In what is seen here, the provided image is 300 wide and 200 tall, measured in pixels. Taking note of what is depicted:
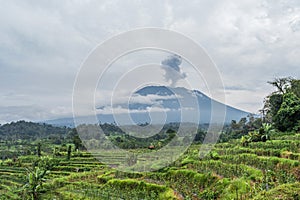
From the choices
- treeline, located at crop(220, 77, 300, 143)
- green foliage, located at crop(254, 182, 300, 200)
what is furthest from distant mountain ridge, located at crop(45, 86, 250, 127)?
treeline, located at crop(220, 77, 300, 143)

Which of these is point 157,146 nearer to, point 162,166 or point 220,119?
point 162,166

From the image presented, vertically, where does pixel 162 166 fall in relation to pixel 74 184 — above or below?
above

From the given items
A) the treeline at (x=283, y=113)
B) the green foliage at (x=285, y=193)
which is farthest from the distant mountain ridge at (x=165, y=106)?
the treeline at (x=283, y=113)

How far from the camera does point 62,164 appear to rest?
3000cm

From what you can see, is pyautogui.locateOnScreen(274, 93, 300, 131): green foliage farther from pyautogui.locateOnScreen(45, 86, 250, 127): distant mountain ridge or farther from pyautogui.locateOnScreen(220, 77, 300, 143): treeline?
pyautogui.locateOnScreen(45, 86, 250, 127): distant mountain ridge

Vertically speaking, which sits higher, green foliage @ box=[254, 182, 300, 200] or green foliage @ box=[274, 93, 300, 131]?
green foliage @ box=[274, 93, 300, 131]

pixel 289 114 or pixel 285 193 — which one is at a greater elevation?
pixel 289 114

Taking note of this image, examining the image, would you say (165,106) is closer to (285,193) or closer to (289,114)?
(285,193)

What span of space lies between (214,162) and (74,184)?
33.3 ft

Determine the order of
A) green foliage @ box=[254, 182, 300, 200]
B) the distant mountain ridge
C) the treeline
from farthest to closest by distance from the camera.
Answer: the treeline, the distant mountain ridge, green foliage @ box=[254, 182, 300, 200]

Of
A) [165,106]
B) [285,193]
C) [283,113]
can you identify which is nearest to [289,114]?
[283,113]

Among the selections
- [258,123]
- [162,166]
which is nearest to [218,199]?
[162,166]

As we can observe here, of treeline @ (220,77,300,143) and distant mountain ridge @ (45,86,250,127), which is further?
treeline @ (220,77,300,143)

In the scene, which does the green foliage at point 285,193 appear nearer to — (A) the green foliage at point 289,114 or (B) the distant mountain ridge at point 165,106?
(B) the distant mountain ridge at point 165,106
